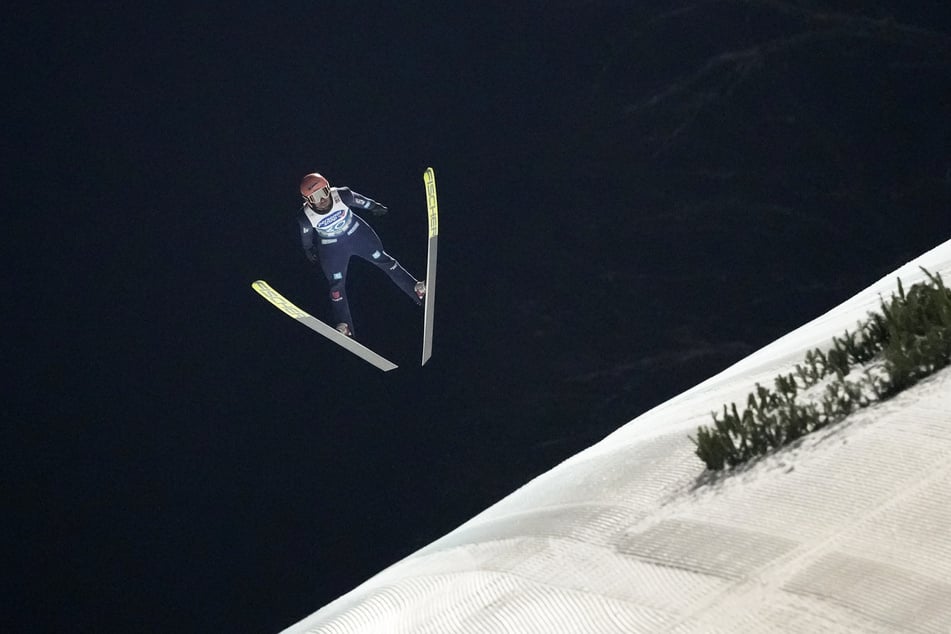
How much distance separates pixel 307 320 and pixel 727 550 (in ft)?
28.7

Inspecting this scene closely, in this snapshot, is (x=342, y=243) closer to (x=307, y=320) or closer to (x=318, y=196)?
(x=318, y=196)

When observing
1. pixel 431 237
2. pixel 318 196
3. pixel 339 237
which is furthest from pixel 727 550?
pixel 431 237

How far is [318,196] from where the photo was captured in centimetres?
1094

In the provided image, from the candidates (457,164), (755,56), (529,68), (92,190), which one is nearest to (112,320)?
(92,190)

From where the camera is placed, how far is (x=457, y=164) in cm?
1241

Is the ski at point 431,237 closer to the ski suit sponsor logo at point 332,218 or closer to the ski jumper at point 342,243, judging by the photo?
the ski jumper at point 342,243

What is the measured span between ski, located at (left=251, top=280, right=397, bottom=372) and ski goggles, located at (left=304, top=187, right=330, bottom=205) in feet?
4.59

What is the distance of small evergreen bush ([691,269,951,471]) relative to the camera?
418cm

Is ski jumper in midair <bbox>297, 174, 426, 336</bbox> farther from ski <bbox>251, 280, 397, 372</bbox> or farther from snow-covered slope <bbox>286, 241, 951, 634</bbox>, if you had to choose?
snow-covered slope <bbox>286, 241, 951, 634</bbox>

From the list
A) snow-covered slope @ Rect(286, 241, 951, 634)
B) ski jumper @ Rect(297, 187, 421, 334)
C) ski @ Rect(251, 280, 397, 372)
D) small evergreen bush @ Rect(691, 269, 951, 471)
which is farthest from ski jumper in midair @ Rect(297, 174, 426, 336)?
small evergreen bush @ Rect(691, 269, 951, 471)

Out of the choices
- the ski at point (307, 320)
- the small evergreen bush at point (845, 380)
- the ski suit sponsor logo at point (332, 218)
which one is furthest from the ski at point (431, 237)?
the small evergreen bush at point (845, 380)

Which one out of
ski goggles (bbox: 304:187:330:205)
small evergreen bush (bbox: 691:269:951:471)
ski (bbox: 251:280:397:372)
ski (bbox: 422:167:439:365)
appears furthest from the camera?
ski (bbox: 422:167:439:365)

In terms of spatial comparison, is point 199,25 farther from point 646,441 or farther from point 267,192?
point 646,441

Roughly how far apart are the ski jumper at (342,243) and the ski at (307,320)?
0.48ft
